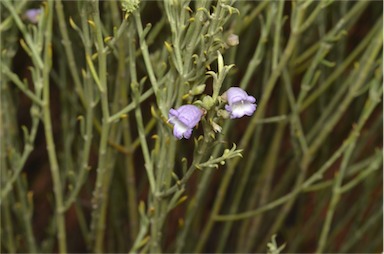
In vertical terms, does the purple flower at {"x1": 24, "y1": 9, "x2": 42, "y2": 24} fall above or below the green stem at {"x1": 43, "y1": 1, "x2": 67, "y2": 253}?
above

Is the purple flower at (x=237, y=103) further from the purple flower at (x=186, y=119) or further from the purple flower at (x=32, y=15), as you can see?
the purple flower at (x=32, y=15)

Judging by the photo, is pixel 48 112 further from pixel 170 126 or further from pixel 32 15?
pixel 170 126

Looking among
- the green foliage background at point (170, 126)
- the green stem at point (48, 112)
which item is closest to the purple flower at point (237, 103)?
the green foliage background at point (170, 126)

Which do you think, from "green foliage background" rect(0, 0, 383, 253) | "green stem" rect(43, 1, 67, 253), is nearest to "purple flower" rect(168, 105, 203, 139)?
"green foliage background" rect(0, 0, 383, 253)

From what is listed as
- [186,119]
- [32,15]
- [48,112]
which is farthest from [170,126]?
[32,15]

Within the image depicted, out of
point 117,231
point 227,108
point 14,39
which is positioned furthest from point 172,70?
point 117,231

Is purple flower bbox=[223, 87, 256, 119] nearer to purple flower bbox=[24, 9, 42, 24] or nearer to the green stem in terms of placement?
the green stem
